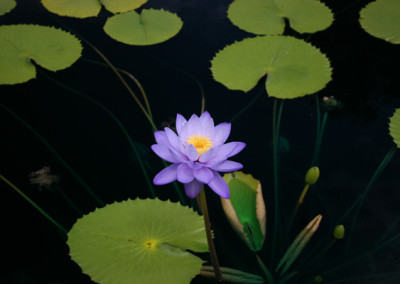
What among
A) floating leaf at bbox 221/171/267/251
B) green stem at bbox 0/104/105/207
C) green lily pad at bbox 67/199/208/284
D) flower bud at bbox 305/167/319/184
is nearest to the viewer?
green lily pad at bbox 67/199/208/284

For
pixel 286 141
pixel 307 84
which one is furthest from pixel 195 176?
pixel 307 84

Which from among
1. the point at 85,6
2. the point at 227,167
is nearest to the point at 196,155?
the point at 227,167

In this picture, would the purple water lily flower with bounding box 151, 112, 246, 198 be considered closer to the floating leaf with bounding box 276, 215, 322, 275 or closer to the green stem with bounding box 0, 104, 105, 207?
the floating leaf with bounding box 276, 215, 322, 275

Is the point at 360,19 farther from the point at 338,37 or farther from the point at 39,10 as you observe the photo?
the point at 39,10

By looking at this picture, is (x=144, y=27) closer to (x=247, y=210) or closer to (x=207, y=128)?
(x=247, y=210)

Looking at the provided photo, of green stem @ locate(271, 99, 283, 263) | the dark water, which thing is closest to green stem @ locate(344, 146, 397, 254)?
the dark water

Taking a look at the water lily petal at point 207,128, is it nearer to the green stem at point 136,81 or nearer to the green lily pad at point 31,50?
the green stem at point 136,81
